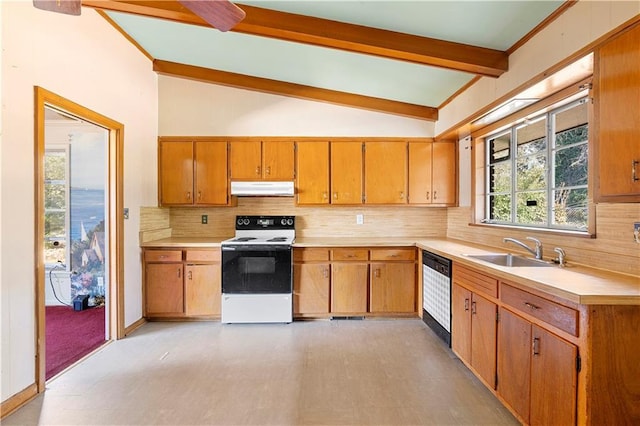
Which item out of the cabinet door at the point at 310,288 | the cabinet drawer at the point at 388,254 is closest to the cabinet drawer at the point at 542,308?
the cabinet drawer at the point at 388,254

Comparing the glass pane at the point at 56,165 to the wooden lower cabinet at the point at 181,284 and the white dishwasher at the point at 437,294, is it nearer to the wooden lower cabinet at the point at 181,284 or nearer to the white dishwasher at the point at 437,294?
the wooden lower cabinet at the point at 181,284

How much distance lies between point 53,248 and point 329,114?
407 centimetres

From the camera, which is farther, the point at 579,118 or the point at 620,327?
the point at 579,118

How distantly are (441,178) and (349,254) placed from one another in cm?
154

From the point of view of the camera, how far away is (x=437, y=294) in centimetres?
292

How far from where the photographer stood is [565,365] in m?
1.41

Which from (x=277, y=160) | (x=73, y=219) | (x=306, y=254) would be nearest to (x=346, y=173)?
(x=277, y=160)

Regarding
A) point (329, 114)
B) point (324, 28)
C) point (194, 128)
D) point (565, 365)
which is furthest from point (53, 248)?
point (565, 365)

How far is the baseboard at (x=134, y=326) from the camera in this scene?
3.08 m

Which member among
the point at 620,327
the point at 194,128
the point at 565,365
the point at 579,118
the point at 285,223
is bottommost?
the point at 565,365

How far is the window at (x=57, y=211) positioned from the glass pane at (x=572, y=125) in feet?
18.1

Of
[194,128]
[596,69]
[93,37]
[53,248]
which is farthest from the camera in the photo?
[53,248]

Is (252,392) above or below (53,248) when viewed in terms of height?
below

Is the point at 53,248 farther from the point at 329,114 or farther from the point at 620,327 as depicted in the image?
the point at 620,327
